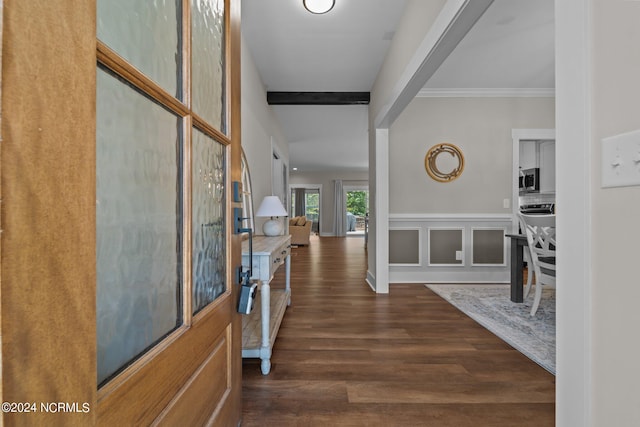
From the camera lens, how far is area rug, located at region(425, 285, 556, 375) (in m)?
2.05

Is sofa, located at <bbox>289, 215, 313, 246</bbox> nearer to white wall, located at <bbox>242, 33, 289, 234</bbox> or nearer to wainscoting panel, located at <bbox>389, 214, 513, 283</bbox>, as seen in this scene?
white wall, located at <bbox>242, 33, 289, 234</bbox>

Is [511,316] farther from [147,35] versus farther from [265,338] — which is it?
[147,35]

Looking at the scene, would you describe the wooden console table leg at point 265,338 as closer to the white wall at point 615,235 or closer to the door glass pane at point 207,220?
the door glass pane at point 207,220

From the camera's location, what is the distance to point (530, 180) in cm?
543

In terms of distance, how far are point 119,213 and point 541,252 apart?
3.20 metres

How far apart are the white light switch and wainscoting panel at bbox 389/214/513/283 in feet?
11.1

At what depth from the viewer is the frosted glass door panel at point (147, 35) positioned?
539mm

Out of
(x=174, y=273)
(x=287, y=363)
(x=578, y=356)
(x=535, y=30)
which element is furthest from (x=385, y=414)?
(x=535, y=30)

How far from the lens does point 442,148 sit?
4.03 m

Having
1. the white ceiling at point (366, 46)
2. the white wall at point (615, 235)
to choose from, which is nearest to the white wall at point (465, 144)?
the white ceiling at point (366, 46)

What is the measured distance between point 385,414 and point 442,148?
3.48 metres

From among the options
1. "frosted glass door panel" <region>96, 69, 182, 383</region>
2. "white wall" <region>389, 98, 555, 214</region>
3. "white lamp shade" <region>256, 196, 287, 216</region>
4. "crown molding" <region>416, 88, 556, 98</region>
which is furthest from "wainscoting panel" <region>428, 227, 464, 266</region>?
"frosted glass door panel" <region>96, 69, 182, 383</region>

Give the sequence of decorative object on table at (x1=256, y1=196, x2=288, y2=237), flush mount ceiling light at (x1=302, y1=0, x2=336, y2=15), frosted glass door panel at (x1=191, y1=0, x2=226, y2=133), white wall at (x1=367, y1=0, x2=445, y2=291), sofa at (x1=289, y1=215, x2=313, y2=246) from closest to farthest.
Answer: frosted glass door panel at (x1=191, y1=0, x2=226, y2=133) → white wall at (x1=367, y1=0, x2=445, y2=291) → flush mount ceiling light at (x1=302, y1=0, x2=336, y2=15) → decorative object on table at (x1=256, y1=196, x2=288, y2=237) → sofa at (x1=289, y1=215, x2=313, y2=246)

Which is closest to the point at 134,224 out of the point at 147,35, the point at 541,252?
the point at 147,35
